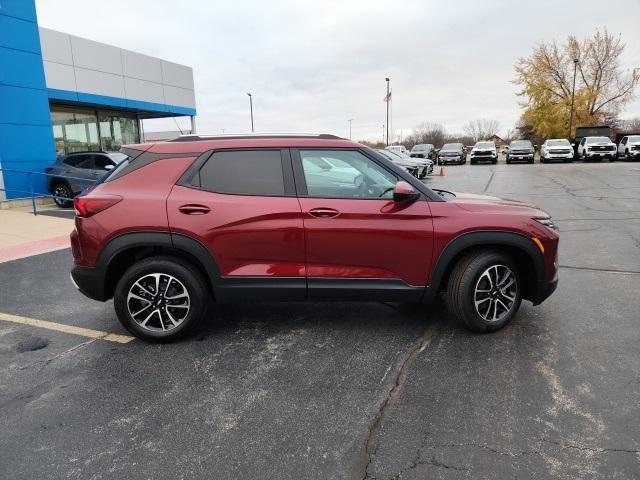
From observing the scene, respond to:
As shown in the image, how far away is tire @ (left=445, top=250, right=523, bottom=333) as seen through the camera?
4023 millimetres

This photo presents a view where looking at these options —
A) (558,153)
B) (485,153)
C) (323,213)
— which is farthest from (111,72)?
(558,153)

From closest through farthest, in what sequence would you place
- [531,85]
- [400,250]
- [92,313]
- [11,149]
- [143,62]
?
[400,250]
[92,313]
[11,149]
[143,62]
[531,85]

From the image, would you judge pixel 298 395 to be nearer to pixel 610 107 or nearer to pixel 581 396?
pixel 581 396

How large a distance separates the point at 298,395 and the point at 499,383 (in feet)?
4.64

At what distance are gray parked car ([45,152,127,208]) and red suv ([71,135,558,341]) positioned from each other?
34.2ft

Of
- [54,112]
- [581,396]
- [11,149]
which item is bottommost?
[581,396]

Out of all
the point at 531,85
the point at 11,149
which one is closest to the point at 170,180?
the point at 11,149

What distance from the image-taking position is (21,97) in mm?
13312

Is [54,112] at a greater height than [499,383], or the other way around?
[54,112]

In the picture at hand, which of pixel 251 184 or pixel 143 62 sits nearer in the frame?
pixel 251 184

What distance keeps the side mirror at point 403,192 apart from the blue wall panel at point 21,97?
1304cm

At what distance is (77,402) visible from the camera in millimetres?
3217

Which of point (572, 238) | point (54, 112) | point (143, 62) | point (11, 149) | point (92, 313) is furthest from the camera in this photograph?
point (143, 62)

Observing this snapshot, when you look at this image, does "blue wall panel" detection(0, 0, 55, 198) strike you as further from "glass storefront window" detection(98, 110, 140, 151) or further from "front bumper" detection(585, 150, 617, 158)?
"front bumper" detection(585, 150, 617, 158)
